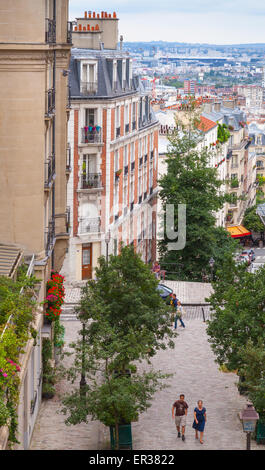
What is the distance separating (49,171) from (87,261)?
27923 mm

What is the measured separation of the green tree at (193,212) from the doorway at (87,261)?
619 centimetres

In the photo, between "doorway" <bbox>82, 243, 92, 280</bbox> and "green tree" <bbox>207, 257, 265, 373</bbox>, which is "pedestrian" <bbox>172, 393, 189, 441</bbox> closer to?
"green tree" <bbox>207, 257, 265, 373</bbox>

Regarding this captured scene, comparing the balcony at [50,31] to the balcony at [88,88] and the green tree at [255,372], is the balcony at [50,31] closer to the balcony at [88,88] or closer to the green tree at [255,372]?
the green tree at [255,372]

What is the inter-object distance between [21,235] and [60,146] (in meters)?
6.41

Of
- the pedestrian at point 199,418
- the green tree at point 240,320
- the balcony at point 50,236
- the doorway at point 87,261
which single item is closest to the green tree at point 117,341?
the pedestrian at point 199,418

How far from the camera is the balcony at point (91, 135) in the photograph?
57.0 metres

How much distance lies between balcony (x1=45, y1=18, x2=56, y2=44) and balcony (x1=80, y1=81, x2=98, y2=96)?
24.6m

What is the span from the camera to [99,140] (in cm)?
5769

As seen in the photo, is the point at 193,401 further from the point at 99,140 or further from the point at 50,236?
the point at 99,140

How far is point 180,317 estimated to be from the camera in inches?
1700

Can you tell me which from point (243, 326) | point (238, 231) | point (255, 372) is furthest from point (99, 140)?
point (238, 231)

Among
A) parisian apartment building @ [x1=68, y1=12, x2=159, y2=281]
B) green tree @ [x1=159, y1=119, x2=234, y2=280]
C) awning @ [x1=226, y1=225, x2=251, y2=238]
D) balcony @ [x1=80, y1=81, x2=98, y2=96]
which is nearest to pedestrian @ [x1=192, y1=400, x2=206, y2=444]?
parisian apartment building @ [x1=68, y1=12, x2=159, y2=281]
